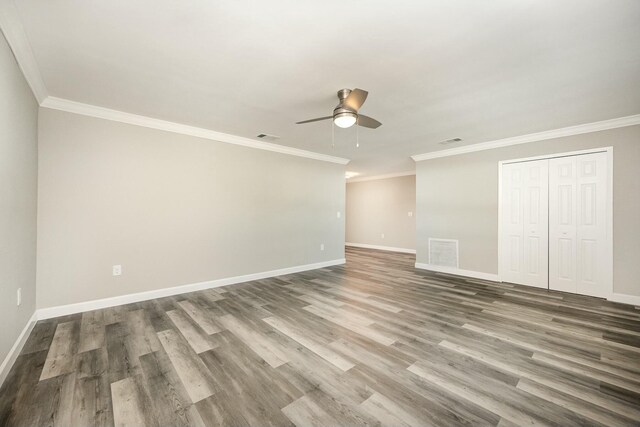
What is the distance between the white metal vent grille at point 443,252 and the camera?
5422 millimetres

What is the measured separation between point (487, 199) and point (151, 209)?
5827 millimetres

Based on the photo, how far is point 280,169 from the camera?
206 inches

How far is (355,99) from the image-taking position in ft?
8.32

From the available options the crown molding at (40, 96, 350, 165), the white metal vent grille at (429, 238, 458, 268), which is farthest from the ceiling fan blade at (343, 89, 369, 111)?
the white metal vent grille at (429, 238, 458, 268)

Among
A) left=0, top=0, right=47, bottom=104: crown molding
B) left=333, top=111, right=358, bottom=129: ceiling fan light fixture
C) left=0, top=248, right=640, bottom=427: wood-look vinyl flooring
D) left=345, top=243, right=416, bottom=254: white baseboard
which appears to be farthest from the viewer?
left=345, top=243, right=416, bottom=254: white baseboard

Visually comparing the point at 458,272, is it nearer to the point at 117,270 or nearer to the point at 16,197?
the point at 117,270

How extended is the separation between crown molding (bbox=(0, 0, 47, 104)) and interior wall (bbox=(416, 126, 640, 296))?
6.09m

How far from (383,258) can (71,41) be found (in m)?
6.89

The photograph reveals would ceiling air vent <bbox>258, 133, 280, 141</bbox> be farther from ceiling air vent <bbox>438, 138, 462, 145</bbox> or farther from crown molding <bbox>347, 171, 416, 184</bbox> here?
crown molding <bbox>347, 171, 416, 184</bbox>

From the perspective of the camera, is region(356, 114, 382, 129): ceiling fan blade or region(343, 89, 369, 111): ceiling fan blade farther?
region(356, 114, 382, 129): ceiling fan blade

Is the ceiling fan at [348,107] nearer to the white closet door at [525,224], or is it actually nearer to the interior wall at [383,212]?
the white closet door at [525,224]

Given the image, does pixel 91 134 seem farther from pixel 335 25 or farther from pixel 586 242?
pixel 586 242

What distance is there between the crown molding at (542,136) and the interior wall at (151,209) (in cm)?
315

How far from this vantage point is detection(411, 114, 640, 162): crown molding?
364cm
